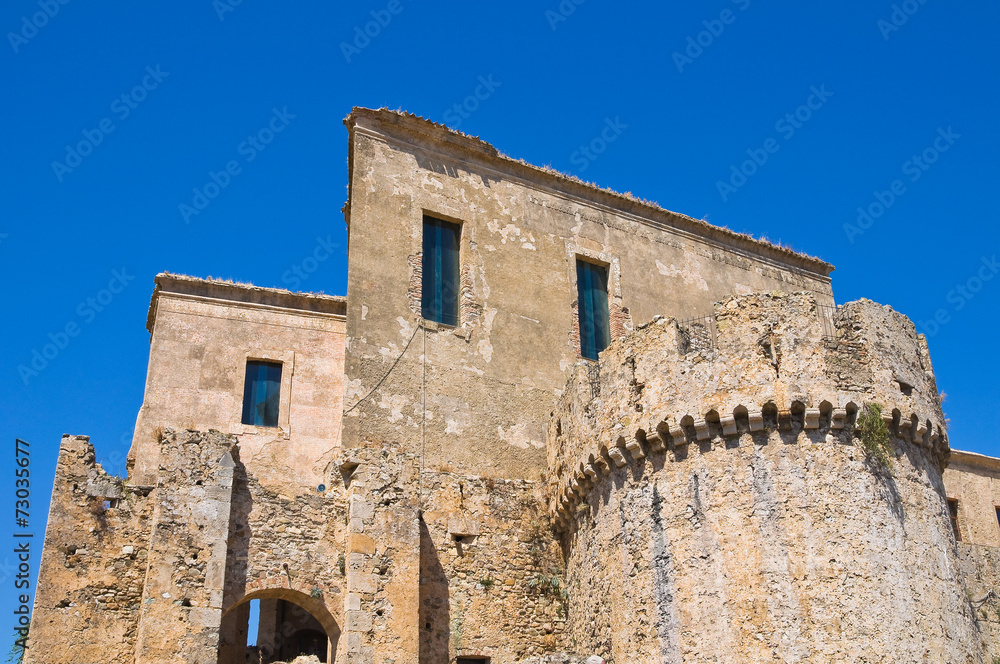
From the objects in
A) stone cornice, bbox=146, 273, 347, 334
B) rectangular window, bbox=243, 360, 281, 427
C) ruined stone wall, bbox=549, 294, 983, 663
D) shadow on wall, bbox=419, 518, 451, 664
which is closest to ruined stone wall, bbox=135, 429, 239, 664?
rectangular window, bbox=243, 360, 281, 427

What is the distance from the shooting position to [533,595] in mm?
17109

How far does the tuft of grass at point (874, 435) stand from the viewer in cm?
1405

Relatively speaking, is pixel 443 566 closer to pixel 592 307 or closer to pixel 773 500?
pixel 773 500

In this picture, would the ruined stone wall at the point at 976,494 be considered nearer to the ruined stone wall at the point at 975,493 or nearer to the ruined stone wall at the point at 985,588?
the ruined stone wall at the point at 975,493

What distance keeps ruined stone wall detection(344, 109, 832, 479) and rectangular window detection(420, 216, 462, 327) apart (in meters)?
0.21

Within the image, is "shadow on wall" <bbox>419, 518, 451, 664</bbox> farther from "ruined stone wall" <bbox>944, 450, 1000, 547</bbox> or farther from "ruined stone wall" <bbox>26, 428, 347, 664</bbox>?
"ruined stone wall" <bbox>944, 450, 1000, 547</bbox>

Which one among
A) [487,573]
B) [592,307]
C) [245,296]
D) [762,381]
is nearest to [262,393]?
[245,296]

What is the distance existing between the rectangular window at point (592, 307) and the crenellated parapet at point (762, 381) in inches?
172

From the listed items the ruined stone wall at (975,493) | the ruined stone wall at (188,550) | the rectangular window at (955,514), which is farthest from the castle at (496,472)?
the ruined stone wall at (975,493)

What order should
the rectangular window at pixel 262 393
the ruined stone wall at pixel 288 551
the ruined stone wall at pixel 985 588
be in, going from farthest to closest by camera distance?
the ruined stone wall at pixel 985 588 → the rectangular window at pixel 262 393 → the ruined stone wall at pixel 288 551

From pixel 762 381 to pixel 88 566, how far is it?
10.3 metres

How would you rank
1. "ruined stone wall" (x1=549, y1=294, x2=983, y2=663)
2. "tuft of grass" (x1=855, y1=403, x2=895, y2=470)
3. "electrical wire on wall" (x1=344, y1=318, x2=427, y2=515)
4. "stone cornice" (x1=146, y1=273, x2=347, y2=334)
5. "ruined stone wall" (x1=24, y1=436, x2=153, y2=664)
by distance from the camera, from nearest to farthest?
1. "ruined stone wall" (x1=549, y1=294, x2=983, y2=663)
2. "tuft of grass" (x1=855, y1=403, x2=895, y2=470)
3. "ruined stone wall" (x1=24, y1=436, x2=153, y2=664)
4. "electrical wire on wall" (x1=344, y1=318, x2=427, y2=515)
5. "stone cornice" (x1=146, y1=273, x2=347, y2=334)

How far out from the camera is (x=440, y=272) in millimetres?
19281

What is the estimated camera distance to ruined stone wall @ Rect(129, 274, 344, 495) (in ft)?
59.7
